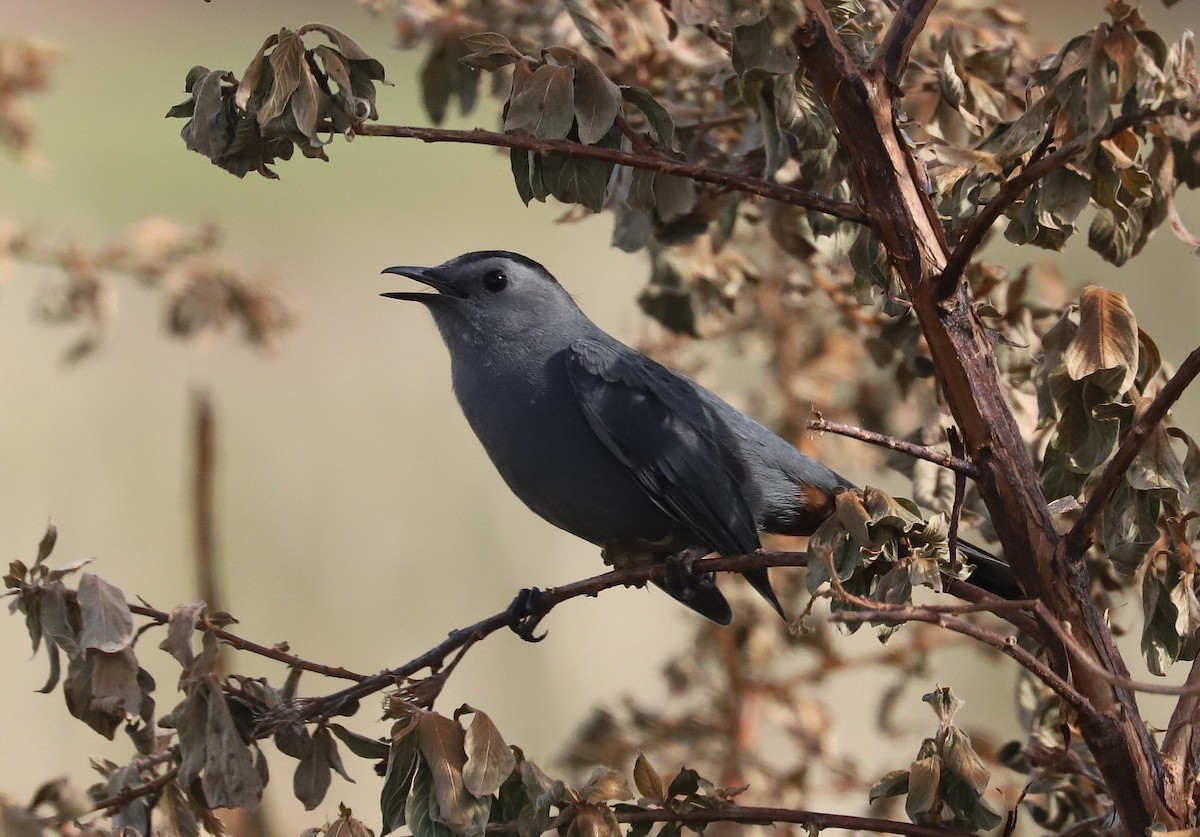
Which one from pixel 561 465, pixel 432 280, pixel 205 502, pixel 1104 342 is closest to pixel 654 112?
pixel 1104 342

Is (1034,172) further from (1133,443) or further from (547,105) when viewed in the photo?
(547,105)

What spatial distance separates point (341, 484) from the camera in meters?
6.40

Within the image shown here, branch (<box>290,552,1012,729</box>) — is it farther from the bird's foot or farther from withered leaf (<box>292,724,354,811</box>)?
the bird's foot

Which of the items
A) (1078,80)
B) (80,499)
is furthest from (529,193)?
(80,499)

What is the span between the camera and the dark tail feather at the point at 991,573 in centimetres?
267

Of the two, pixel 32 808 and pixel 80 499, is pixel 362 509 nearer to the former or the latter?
pixel 80 499

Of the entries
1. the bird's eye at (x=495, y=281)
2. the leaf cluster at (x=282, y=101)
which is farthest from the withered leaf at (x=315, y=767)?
the bird's eye at (x=495, y=281)

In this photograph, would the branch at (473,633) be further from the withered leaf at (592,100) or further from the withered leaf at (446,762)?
the withered leaf at (592,100)

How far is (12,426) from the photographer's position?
252 inches

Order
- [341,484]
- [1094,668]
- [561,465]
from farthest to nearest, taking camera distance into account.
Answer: [341,484] → [561,465] → [1094,668]

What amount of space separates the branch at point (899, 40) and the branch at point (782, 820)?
99 centimetres

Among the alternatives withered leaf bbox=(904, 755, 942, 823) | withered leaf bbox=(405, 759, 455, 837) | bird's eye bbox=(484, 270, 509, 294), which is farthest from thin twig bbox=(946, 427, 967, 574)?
bird's eye bbox=(484, 270, 509, 294)

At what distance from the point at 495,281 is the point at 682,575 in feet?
3.59

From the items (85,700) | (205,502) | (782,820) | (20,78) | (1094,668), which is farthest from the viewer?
(20,78)
